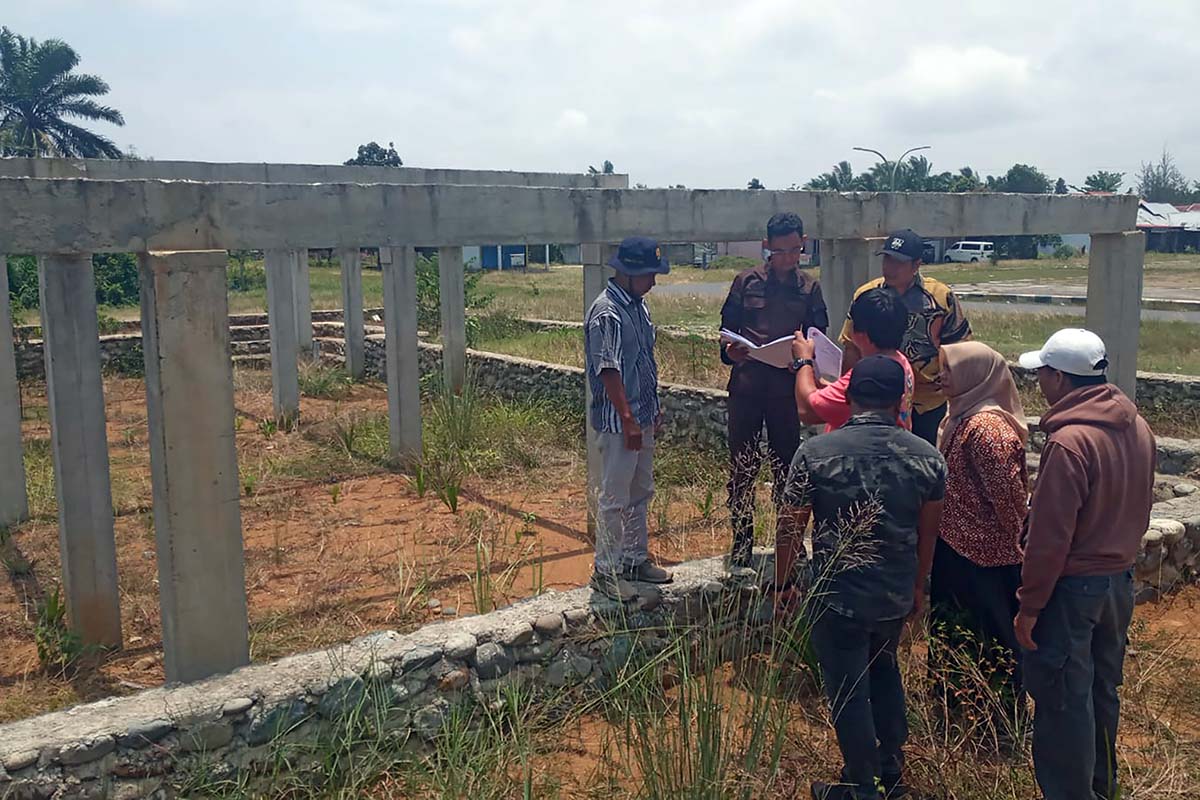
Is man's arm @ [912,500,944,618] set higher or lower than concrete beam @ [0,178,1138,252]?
lower

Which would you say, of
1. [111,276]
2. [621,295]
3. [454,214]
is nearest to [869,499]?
[621,295]

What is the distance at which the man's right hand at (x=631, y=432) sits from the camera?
4.42 m

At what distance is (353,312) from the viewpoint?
48.7ft

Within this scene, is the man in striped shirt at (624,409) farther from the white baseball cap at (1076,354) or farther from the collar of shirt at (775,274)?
the white baseball cap at (1076,354)

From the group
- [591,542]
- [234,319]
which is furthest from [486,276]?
[591,542]

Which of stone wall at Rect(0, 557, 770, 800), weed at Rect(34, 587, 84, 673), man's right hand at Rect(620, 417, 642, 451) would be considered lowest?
weed at Rect(34, 587, 84, 673)

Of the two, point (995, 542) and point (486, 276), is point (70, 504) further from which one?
point (486, 276)

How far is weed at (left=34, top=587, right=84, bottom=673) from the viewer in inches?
199

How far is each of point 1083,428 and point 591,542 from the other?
4350 millimetres

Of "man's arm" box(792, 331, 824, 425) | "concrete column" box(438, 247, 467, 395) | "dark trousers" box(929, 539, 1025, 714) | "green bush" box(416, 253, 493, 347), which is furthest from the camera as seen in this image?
"green bush" box(416, 253, 493, 347)

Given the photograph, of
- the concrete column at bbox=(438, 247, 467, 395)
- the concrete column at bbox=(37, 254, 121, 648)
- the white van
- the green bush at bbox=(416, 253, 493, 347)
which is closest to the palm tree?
the green bush at bbox=(416, 253, 493, 347)

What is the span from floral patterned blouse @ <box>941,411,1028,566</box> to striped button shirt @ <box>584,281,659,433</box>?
4.76 feet

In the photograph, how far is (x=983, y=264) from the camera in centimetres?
4825

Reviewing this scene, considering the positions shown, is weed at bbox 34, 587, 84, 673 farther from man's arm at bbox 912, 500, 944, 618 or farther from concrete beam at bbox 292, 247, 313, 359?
concrete beam at bbox 292, 247, 313, 359
